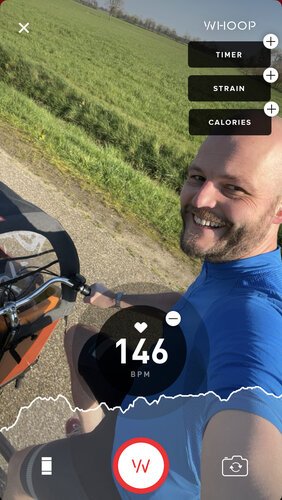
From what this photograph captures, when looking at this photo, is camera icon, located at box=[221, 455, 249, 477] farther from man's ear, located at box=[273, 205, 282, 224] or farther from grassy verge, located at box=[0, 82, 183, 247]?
grassy verge, located at box=[0, 82, 183, 247]

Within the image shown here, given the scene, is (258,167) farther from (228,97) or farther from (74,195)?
(74,195)

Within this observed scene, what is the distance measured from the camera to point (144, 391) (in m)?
1.16

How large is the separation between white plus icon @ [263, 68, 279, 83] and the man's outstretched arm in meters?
0.88

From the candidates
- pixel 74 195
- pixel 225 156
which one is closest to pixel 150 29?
pixel 225 156

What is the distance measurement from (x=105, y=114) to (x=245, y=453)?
7.37ft

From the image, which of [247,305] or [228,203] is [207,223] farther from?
[247,305]

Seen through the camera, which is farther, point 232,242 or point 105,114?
point 105,114

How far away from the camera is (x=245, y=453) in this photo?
84cm

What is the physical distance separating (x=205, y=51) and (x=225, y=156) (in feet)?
1.05

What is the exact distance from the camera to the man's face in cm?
107

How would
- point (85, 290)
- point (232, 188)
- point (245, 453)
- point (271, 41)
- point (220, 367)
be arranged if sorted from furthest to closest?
point (85, 290) < point (271, 41) < point (232, 188) < point (220, 367) < point (245, 453)
